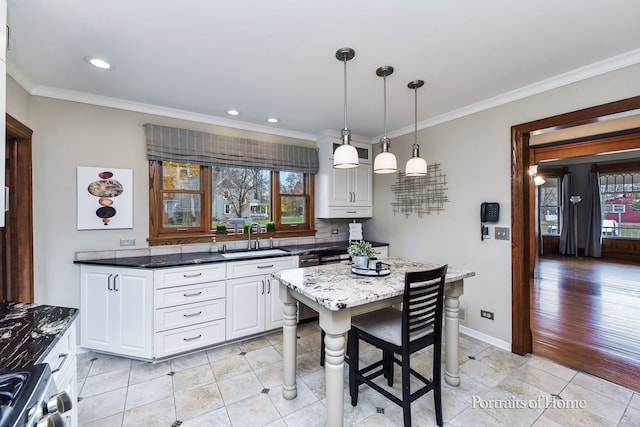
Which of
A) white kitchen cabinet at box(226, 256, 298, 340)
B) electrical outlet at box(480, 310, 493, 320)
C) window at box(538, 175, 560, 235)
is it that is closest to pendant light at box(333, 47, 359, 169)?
white kitchen cabinet at box(226, 256, 298, 340)

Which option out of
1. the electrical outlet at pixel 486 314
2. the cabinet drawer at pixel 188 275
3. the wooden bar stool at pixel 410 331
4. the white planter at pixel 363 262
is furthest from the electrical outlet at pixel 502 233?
the cabinet drawer at pixel 188 275

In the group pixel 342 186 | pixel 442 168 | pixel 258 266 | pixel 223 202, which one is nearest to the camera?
pixel 258 266

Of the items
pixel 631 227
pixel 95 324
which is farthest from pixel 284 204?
pixel 631 227

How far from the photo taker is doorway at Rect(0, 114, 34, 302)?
2291 mm

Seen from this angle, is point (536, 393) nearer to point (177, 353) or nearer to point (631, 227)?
point (177, 353)

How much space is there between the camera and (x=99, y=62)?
210 cm

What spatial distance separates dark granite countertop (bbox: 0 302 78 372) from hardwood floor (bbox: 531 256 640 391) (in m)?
3.64

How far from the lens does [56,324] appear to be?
4.27 feet

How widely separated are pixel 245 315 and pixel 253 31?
257 centimetres

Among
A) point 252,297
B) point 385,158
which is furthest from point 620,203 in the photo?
point 252,297

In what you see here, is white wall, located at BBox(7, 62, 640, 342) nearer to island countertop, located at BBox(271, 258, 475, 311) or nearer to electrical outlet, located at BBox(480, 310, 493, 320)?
electrical outlet, located at BBox(480, 310, 493, 320)

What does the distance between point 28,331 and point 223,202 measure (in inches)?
94.5

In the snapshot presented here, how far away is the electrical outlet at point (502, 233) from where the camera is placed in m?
2.73

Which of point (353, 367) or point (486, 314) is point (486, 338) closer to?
point (486, 314)
